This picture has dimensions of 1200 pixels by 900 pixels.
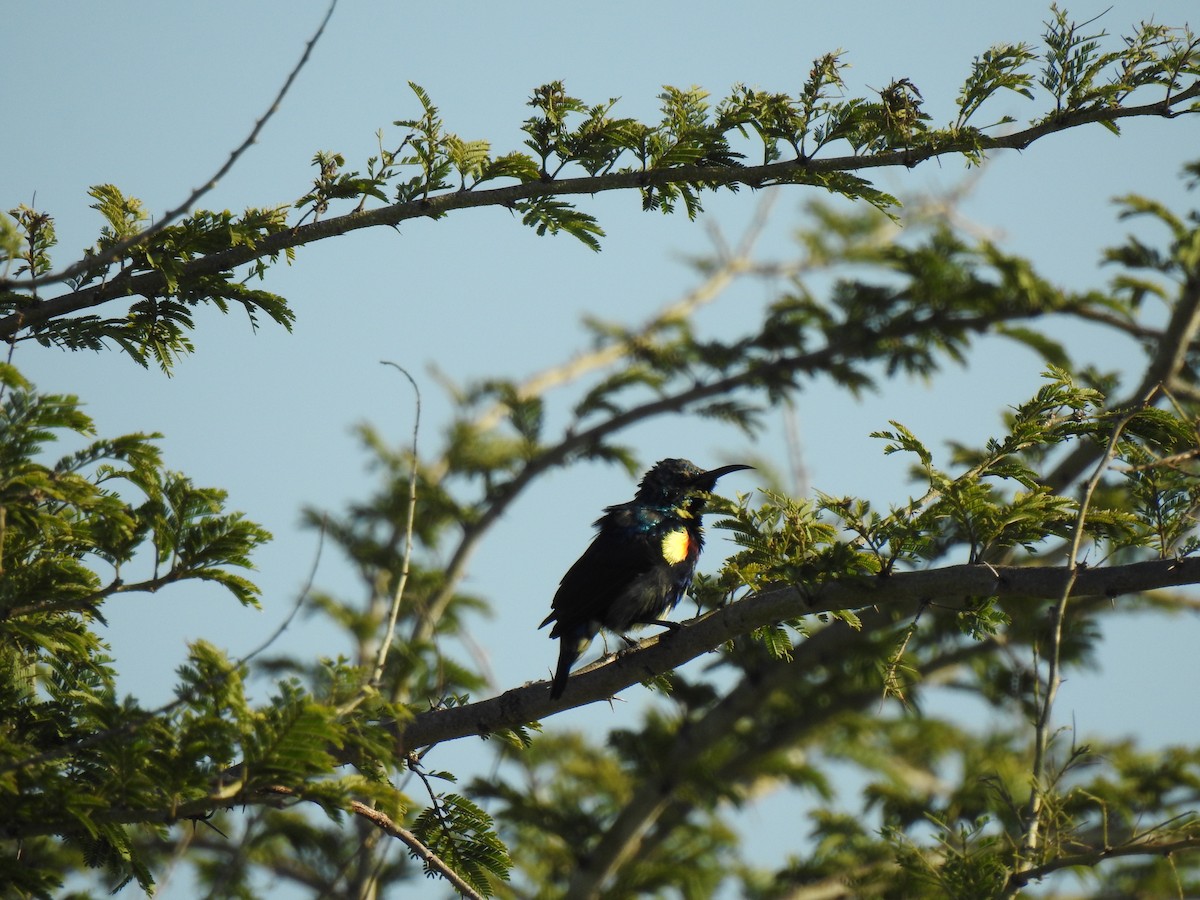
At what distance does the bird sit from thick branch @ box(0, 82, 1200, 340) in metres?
2.06

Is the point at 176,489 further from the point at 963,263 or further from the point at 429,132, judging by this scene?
the point at 963,263

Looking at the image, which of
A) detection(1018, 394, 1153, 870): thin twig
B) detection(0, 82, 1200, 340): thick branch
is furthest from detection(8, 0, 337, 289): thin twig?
detection(1018, 394, 1153, 870): thin twig

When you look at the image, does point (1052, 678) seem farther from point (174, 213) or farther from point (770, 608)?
point (174, 213)

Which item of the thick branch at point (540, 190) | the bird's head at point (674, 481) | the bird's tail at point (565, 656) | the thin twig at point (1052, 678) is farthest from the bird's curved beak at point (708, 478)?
the thin twig at point (1052, 678)

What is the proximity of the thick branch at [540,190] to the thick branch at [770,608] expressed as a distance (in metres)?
1.42

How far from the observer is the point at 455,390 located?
10.5m

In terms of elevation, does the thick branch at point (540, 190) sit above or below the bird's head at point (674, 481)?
below

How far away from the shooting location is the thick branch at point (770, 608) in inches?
155

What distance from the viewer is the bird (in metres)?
6.36

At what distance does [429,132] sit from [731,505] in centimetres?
170

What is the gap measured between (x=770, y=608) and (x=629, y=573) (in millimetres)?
2226

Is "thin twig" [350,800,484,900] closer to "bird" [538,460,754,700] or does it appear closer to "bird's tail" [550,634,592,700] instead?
"bird's tail" [550,634,592,700]

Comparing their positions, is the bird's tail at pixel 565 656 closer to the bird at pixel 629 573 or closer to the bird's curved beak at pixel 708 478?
the bird at pixel 629 573

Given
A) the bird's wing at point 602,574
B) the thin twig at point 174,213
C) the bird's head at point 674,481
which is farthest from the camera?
the bird's head at point 674,481
